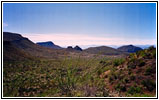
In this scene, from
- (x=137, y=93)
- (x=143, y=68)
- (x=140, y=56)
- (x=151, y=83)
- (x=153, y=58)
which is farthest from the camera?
(x=140, y=56)

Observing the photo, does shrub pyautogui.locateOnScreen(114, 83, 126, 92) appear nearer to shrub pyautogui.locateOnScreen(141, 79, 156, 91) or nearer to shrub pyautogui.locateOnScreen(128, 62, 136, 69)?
shrub pyautogui.locateOnScreen(141, 79, 156, 91)

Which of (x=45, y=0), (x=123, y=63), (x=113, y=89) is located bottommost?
(x=113, y=89)

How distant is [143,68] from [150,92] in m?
1.91

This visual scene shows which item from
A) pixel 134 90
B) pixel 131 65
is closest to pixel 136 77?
pixel 134 90

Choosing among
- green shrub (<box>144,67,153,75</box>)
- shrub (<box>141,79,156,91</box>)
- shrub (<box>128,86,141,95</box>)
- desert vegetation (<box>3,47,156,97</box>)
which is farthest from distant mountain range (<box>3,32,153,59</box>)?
shrub (<box>141,79,156,91</box>)

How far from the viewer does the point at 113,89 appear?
6527mm

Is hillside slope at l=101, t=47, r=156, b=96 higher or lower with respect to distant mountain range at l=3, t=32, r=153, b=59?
higher

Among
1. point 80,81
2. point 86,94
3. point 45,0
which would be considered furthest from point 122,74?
point 45,0

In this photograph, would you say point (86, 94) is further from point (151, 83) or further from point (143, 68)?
point (143, 68)

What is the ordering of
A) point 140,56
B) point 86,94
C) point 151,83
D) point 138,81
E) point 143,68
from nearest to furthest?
point 86,94
point 151,83
point 138,81
point 143,68
point 140,56

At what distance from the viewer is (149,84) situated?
20.5 ft

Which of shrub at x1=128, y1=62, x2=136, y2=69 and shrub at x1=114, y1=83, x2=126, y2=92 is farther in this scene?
shrub at x1=128, y1=62, x2=136, y2=69

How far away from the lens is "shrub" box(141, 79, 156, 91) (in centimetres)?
608

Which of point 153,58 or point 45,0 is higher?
point 45,0
